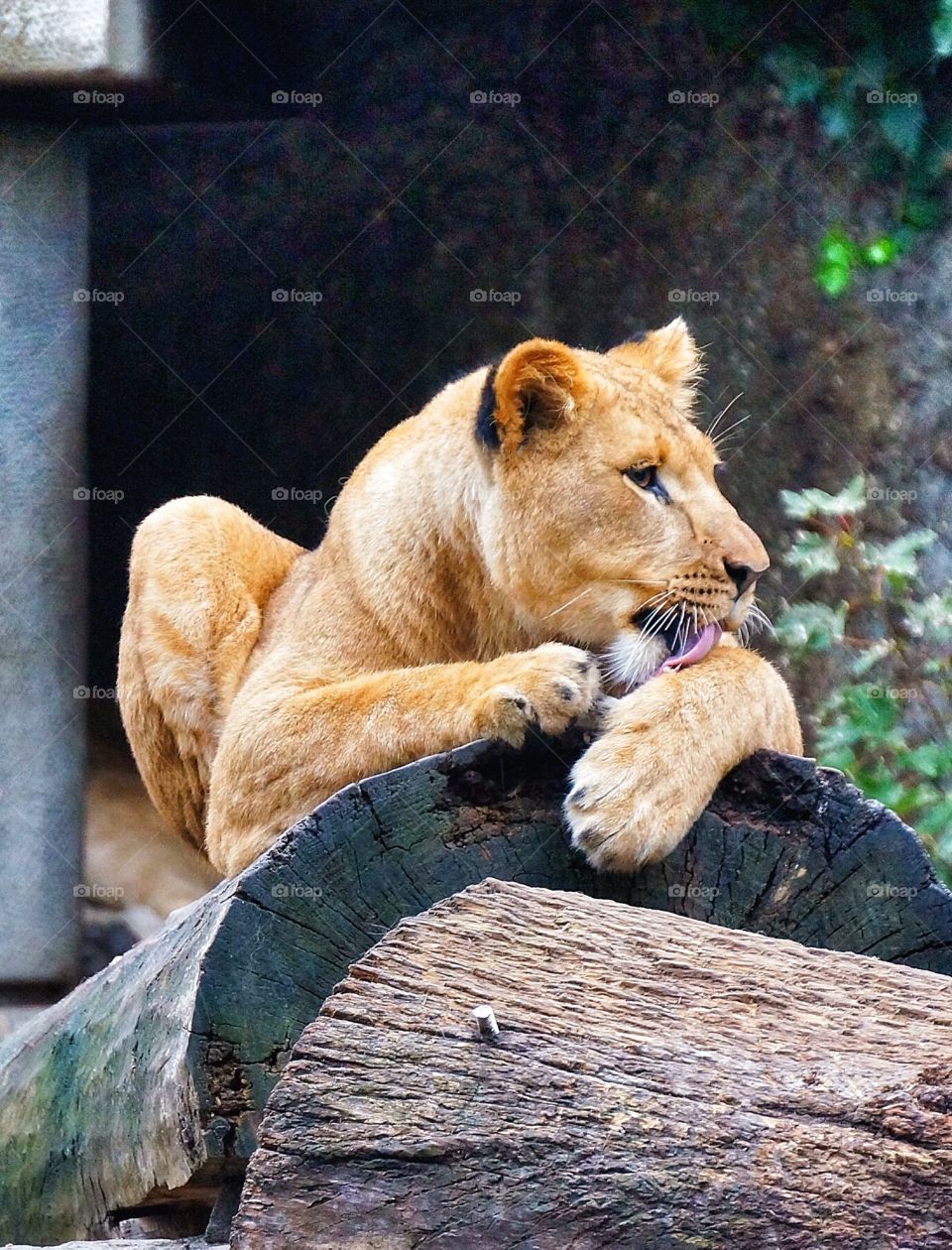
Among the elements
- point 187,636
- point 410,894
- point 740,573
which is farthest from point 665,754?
point 187,636

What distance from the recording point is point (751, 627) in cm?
391

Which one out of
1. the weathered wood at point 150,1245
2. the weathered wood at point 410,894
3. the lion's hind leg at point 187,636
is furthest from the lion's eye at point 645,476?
the weathered wood at point 150,1245

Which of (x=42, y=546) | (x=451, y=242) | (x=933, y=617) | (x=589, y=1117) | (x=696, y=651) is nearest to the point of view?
(x=589, y=1117)

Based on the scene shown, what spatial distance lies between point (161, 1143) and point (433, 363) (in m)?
5.62

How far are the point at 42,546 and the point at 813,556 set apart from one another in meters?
3.42

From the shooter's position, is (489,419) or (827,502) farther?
(827,502)

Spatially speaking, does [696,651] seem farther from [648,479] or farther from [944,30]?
[944,30]

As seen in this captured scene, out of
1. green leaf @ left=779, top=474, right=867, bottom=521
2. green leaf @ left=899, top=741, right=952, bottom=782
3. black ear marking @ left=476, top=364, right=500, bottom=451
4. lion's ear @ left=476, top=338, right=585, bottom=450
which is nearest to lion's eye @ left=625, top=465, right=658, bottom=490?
lion's ear @ left=476, top=338, right=585, bottom=450

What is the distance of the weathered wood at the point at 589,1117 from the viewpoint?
1804mm

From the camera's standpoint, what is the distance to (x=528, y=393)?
137 inches

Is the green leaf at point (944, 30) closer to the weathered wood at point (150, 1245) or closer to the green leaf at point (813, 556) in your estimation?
the green leaf at point (813, 556)

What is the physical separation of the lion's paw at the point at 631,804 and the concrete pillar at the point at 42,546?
190 inches

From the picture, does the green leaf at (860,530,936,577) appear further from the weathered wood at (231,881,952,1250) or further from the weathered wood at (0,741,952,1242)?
the weathered wood at (231,881,952,1250)

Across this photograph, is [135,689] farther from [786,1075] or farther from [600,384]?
[786,1075]
